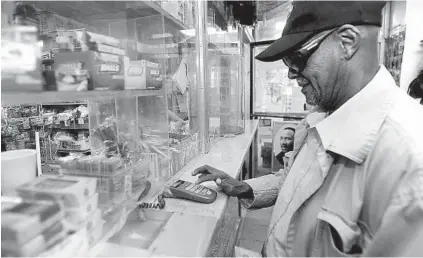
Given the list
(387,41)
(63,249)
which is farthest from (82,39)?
(387,41)

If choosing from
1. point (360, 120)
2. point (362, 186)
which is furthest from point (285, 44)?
point (362, 186)

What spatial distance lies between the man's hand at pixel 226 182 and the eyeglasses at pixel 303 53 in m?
0.66

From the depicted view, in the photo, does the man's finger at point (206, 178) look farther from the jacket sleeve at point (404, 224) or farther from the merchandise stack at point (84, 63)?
the jacket sleeve at point (404, 224)

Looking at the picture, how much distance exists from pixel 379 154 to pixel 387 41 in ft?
8.51

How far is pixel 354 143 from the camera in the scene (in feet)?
2.88

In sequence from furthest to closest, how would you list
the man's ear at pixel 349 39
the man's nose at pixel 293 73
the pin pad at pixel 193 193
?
the pin pad at pixel 193 193 < the man's nose at pixel 293 73 < the man's ear at pixel 349 39

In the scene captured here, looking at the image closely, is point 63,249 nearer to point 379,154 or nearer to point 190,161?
point 379,154

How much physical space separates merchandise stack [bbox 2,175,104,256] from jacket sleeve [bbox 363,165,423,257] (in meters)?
0.83

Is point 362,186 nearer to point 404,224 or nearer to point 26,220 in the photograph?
point 404,224

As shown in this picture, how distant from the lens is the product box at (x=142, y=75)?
42.6 inches

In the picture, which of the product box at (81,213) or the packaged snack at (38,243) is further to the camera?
the product box at (81,213)

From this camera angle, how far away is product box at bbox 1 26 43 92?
0.62 metres

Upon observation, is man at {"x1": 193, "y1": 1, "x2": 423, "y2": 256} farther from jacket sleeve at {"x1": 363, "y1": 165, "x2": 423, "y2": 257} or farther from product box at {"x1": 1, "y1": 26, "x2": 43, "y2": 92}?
product box at {"x1": 1, "y1": 26, "x2": 43, "y2": 92}

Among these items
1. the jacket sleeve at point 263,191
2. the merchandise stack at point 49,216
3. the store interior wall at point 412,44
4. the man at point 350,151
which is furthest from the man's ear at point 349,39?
the store interior wall at point 412,44
